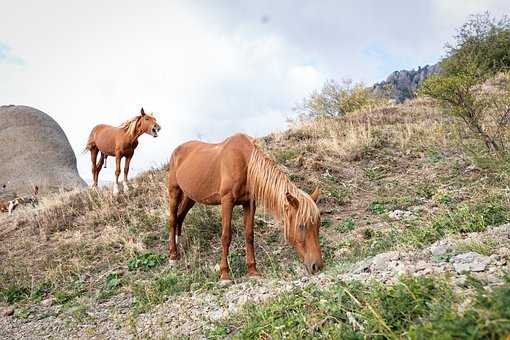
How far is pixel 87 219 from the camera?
9781 mm

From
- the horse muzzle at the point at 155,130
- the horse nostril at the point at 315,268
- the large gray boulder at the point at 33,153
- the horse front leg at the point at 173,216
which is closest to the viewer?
the horse nostril at the point at 315,268

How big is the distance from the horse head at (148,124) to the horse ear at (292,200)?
22.0 ft

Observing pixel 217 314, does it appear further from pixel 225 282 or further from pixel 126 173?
pixel 126 173

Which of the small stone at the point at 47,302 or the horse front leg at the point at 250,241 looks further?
the small stone at the point at 47,302

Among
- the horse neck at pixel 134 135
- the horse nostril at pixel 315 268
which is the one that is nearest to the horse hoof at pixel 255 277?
the horse nostril at pixel 315 268

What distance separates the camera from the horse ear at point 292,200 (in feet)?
17.2

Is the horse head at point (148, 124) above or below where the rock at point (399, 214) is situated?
above

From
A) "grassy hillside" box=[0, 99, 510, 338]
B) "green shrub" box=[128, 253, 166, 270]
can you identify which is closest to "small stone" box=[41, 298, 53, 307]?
"grassy hillside" box=[0, 99, 510, 338]

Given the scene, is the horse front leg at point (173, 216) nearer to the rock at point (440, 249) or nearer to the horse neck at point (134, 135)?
the horse neck at point (134, 135)

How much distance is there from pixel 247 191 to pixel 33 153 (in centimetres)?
1730

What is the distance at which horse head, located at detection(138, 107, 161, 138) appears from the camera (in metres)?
11.1

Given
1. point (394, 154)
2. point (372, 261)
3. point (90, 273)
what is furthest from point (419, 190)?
point (90, 273)

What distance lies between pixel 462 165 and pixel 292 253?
14.2ft

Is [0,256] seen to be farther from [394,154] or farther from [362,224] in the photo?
[394,154]
